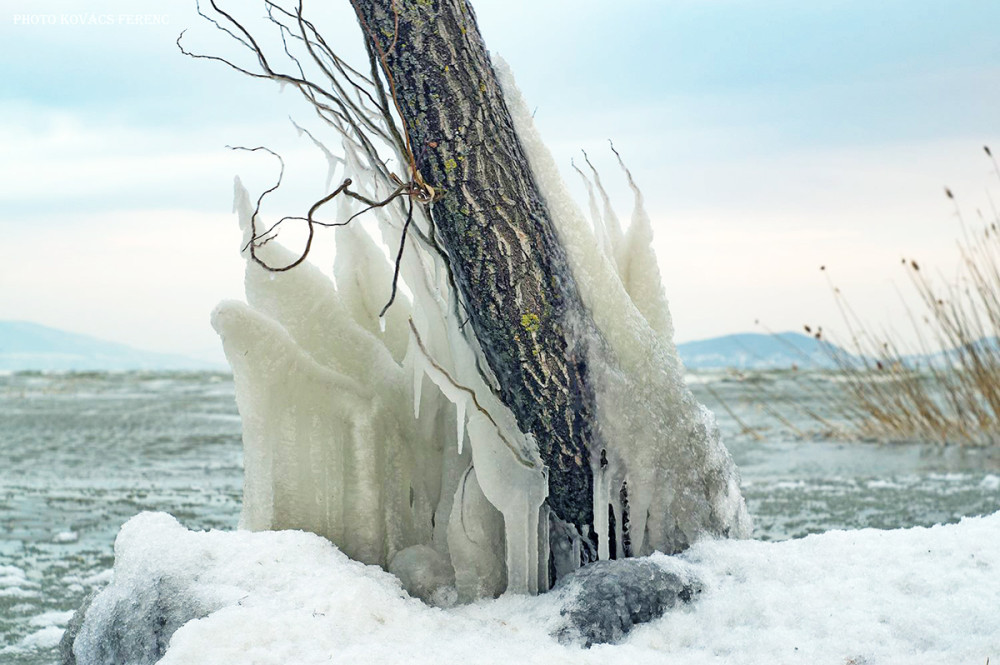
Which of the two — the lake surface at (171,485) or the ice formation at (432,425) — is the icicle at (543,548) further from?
the lake surface at (171,485)

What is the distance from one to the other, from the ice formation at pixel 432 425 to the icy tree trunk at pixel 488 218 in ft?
0.21

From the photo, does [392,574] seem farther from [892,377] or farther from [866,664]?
[892,377]

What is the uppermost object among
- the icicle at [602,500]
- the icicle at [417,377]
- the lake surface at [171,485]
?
the icicle at [417,377]

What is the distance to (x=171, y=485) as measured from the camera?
18.6 feet

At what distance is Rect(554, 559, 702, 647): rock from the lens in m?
2.06

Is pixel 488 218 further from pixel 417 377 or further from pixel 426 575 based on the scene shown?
pixel 426 575

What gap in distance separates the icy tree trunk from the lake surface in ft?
5.38

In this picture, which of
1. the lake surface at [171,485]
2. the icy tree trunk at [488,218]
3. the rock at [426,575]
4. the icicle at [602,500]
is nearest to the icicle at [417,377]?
the icy tree trunk at [488,218]

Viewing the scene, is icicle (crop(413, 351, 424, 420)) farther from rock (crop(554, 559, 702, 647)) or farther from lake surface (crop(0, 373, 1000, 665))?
lake surface (crop(0, 373, 1000, 665))

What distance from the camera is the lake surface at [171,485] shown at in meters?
3.61

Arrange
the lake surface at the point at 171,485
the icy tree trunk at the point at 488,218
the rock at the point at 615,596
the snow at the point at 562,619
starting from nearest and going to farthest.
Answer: the snow at the point at 562,619 < the rock at the point at 615,596 < the icy tree trunk at the point at 488,218 < the lake surface at the point at 171,485

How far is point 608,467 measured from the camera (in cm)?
232

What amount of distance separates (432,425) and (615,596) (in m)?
0.67

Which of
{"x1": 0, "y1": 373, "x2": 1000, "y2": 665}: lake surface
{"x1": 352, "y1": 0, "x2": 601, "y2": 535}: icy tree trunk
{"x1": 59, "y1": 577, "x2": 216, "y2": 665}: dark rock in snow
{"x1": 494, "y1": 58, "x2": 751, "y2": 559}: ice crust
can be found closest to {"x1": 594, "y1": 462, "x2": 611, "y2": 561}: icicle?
{"x1": 494, "y1": 58, "x2": 751, "y2": 559}: ice crust
